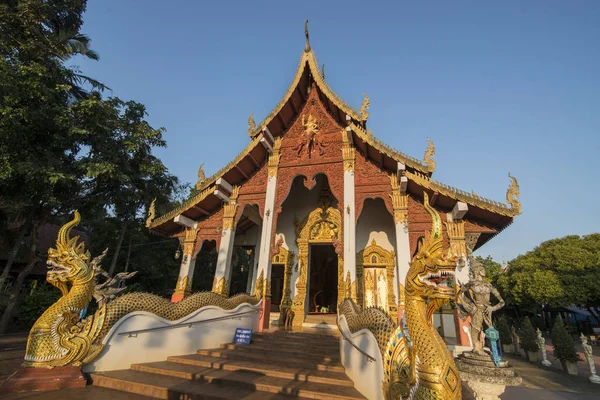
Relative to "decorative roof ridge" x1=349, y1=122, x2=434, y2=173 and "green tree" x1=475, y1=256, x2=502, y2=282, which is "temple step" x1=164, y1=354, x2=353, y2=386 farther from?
"green tree" x1=475, y1=256, x2=502, y2=282

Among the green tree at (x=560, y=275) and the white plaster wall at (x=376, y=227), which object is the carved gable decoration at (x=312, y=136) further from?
the green tree at (x=560, y=275)

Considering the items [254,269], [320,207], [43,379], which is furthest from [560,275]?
[43,379]

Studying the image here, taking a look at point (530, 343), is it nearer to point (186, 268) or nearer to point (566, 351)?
point (566, 351)

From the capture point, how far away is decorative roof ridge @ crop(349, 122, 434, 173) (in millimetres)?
7680

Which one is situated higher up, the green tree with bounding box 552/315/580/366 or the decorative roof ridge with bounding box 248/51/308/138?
the decorative roof ridge with bounding box 248/51/308/138

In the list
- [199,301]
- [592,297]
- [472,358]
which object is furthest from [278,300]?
[592,297]

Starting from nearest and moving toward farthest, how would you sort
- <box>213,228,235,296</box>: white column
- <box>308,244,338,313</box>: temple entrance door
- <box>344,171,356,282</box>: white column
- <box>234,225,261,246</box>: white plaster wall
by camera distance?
<box>344,171,356,282</box>: white column < <box>213,228,235,296</box>: white column < <box>308,244,338,313</box>: temple entrance door < <box>234,225,261,246</box>: white plaster wall

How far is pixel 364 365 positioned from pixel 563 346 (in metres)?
9.03

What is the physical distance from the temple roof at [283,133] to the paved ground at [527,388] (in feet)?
13.7

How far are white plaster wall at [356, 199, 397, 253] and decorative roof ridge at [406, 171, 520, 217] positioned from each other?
246 cm

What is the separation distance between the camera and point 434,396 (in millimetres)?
2258

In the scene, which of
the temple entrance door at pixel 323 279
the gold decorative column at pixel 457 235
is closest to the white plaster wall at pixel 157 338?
the temple entrance door at pixel 323 279

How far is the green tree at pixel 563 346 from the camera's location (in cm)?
843

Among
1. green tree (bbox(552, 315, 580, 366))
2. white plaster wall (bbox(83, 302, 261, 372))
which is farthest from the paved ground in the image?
white plaster wall (bbox(83, 302, 261, 372))
